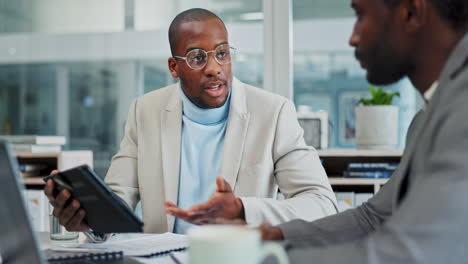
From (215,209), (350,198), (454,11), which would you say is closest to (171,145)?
(215,209)

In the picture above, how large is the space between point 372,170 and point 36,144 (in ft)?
6.71

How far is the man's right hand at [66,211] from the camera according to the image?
132cm

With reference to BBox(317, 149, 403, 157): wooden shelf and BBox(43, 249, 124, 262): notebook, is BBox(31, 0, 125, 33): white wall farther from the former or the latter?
BBox(43, 249, 124, 262): notebook

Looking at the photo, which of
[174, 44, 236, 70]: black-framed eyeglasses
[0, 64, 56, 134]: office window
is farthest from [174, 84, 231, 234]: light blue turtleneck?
[0, 64, 56, 134]: office window

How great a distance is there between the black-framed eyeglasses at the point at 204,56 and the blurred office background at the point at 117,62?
162 cm

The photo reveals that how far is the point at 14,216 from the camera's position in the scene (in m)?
0.83

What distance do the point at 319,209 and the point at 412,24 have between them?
83 centimetres

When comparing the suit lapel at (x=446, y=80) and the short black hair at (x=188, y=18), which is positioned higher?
the short black hair at (x=188, y=18)

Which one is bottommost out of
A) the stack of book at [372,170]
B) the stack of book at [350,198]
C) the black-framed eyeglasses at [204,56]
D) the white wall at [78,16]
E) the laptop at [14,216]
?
the stack of book at [350,198]

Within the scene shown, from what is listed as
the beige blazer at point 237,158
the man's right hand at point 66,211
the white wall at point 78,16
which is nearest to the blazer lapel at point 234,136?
the beige blazer at point 237,158

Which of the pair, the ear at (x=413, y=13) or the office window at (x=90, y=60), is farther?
the office window at (x=90, y=60)

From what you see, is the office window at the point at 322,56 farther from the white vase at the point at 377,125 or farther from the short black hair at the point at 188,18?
the short black hair at the point at 188,18

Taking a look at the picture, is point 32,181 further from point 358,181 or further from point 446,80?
point 446,80

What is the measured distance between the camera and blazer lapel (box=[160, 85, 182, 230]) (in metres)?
1.86
